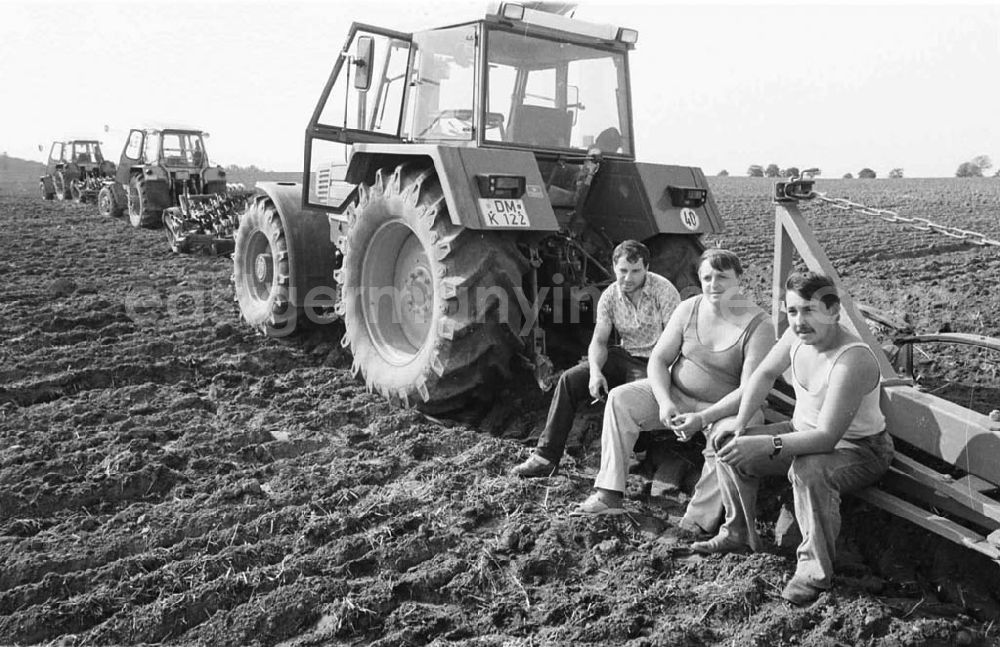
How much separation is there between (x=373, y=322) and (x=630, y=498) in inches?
91.2

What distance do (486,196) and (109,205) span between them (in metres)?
16.2

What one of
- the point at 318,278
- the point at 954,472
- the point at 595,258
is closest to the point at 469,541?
the point at 954,472

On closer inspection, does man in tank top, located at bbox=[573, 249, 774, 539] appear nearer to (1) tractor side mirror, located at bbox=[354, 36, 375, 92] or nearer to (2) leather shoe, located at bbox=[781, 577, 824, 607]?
(2) leather shoe, located at bbox=[781, 577, 824, 607]

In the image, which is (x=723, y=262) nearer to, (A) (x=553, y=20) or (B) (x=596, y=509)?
(B) (x=596, y=509)

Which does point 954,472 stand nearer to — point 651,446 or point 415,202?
point 651,446

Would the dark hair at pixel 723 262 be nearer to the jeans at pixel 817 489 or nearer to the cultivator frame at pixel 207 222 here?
the jeans at pixel 817 489

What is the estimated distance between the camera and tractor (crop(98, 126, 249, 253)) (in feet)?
43.2

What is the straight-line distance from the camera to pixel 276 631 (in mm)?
2891

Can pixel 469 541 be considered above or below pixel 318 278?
below

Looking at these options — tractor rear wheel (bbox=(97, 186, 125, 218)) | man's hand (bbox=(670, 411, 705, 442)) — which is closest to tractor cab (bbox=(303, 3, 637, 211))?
man's hand (bbox=(670, 411, 705, 442))

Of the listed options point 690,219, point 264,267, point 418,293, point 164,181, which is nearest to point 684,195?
point 690,219

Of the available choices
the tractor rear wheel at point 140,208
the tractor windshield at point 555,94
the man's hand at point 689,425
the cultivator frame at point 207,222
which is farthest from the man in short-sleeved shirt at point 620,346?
the tractor rear wheel at point 140,208

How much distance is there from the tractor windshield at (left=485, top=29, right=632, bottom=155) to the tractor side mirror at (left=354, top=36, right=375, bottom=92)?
2.70ft

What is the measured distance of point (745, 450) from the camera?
128 inches
